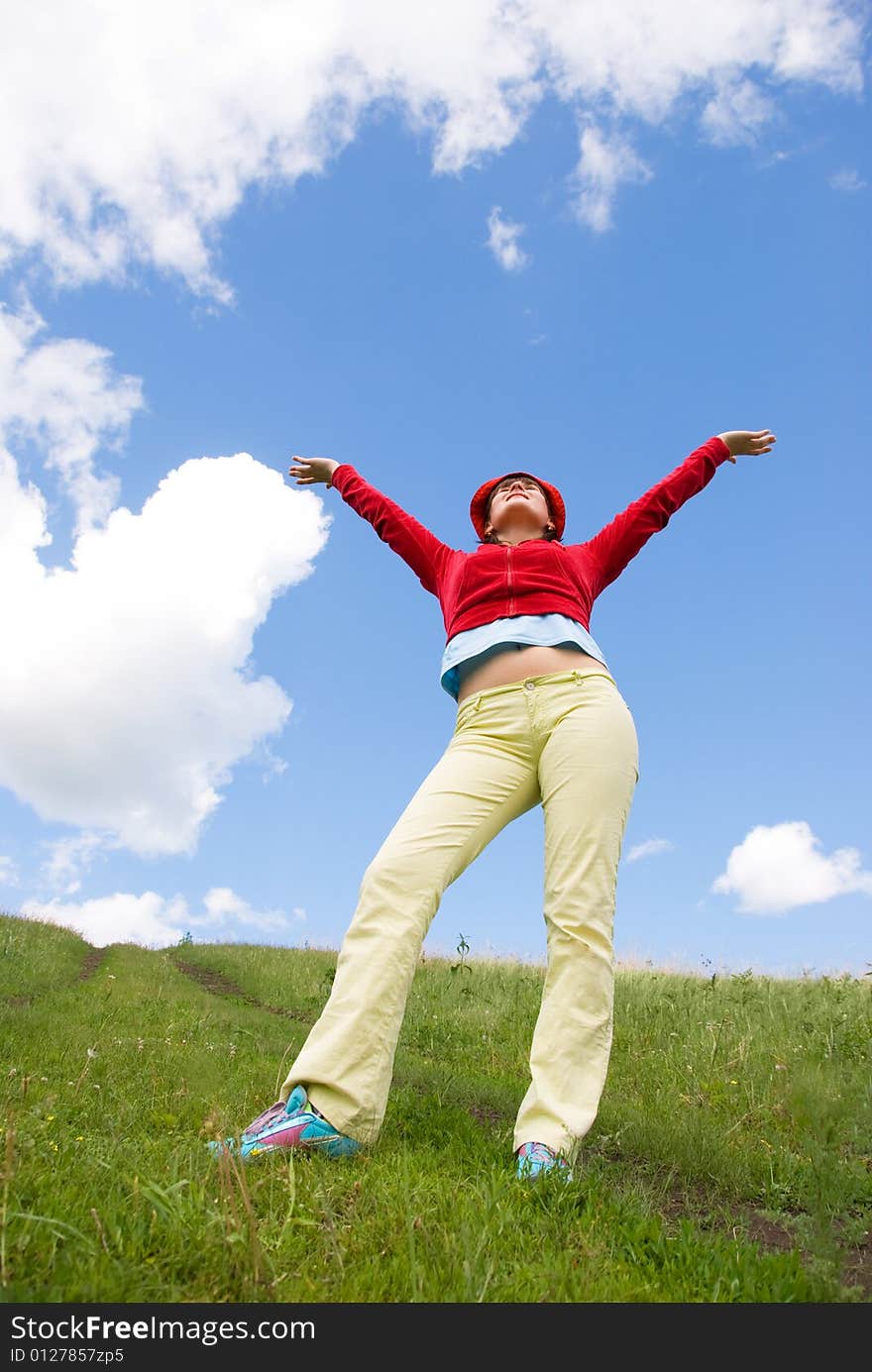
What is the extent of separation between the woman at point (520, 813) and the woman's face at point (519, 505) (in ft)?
0.04

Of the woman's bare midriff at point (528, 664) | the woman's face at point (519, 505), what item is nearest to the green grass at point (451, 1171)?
the woman's bare midriff at point (528, 664)

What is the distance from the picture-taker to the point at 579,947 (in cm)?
388

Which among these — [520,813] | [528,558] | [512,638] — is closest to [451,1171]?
[520,813]

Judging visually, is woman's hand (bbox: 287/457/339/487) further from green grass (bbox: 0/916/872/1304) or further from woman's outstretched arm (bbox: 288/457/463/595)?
green grass (bbox: 0/916/872/1304)

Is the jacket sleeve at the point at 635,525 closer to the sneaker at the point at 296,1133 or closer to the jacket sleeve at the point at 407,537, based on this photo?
the jacket sleeve at the point at 407,537

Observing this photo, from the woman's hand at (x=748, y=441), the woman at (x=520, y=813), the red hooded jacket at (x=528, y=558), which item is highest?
the woman's hand at (x=748, y=441)

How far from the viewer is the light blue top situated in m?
4.42

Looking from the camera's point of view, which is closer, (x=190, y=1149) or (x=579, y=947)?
(x=190, y=1149)

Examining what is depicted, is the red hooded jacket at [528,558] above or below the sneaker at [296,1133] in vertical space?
above

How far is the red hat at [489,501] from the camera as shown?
532 cm

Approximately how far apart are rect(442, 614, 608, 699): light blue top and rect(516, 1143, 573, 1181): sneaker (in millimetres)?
2232
